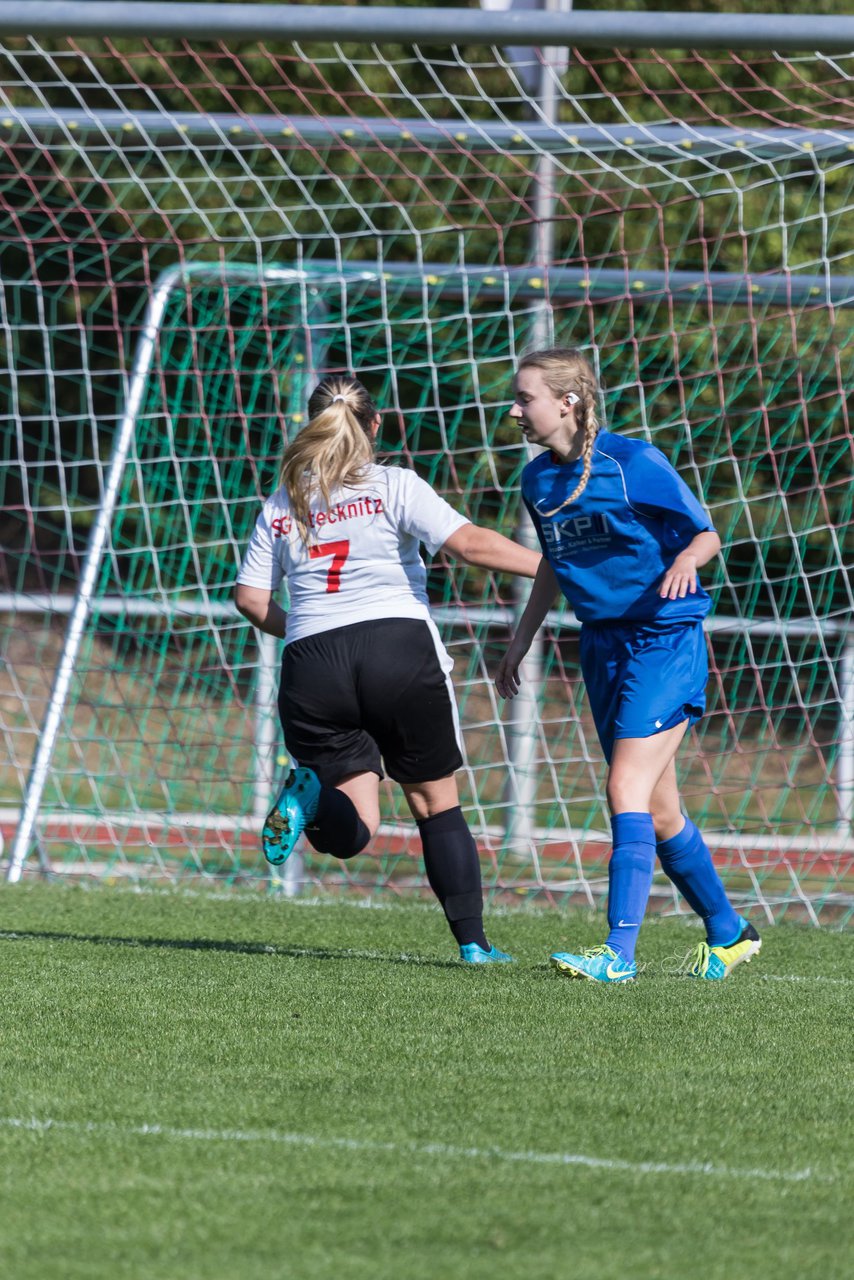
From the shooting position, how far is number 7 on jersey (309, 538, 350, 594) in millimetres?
4730

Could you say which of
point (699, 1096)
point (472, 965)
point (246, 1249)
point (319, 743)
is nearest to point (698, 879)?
point (472, 965)

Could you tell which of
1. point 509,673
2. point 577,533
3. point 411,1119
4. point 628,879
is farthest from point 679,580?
point 411,1119

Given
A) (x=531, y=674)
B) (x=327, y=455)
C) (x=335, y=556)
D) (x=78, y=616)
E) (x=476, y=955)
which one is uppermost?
(x=327, y=455)

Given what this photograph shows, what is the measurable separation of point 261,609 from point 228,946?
4.18 feet

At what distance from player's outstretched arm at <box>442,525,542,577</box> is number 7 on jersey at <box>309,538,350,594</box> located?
28cm

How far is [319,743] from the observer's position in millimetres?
4816

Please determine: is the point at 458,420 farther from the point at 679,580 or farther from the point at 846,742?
the point at 679,580

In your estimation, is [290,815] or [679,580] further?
[290,815]

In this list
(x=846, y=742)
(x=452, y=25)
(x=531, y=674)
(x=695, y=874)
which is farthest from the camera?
(x=531, y=674)

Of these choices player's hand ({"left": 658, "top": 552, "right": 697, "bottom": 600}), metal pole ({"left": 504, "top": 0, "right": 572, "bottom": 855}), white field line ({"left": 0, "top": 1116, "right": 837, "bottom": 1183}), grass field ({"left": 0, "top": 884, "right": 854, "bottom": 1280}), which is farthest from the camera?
metal pole ({"left": 504, "top": 0, "right": 572, "bottom": 855})

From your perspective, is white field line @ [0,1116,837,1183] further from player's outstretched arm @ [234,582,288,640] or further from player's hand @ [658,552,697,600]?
player's outstretched arm @ [234,582,288,640]

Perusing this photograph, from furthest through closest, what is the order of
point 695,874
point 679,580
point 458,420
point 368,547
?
point 458,420
point 695,874
point 368,547
point 679,580

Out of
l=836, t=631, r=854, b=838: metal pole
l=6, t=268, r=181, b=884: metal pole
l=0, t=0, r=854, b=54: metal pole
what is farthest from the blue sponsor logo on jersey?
l=6, t=268, r=181, b=884: metal pole

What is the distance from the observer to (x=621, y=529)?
475 cm
